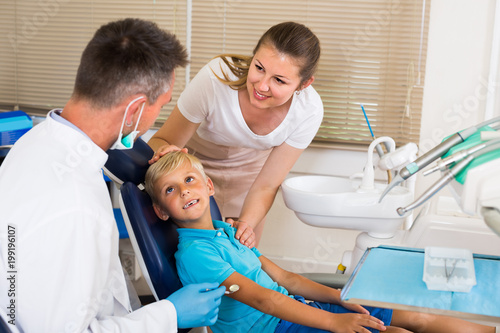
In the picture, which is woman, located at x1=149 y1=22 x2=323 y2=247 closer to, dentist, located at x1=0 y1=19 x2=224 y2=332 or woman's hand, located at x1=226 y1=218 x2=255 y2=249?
woman's hand, located at x1=226 y1=218 x2=255 y2=249

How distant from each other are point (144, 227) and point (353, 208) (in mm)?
849

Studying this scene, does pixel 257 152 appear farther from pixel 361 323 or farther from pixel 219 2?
pixel 361 323

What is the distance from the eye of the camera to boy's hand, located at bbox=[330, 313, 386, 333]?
49.1 inches

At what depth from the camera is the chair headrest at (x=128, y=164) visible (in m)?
1.42

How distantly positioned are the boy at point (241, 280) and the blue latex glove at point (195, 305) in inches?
3.8

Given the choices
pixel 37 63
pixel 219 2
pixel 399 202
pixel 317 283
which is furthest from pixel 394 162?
pixel 37 63

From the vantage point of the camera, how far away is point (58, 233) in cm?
98

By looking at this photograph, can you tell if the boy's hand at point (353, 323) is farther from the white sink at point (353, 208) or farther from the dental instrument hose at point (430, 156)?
the white sink at point (353, 208)

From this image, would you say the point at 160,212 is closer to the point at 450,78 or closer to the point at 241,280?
the point at 241,280

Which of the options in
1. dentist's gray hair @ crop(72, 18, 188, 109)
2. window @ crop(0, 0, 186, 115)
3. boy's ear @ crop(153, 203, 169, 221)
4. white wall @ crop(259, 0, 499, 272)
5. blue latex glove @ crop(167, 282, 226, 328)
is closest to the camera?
dentist's gray hair @ crop(72, 18, 188, 109)

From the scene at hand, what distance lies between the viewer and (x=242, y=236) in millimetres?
1628

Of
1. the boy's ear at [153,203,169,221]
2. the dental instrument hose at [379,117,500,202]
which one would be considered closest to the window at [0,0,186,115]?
the boy's ear at [153,203,169,221]

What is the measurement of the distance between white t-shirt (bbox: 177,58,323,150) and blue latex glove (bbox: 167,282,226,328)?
30.6 inches

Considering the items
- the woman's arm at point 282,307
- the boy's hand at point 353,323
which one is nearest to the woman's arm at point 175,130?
the woman's arm at point 282,307
